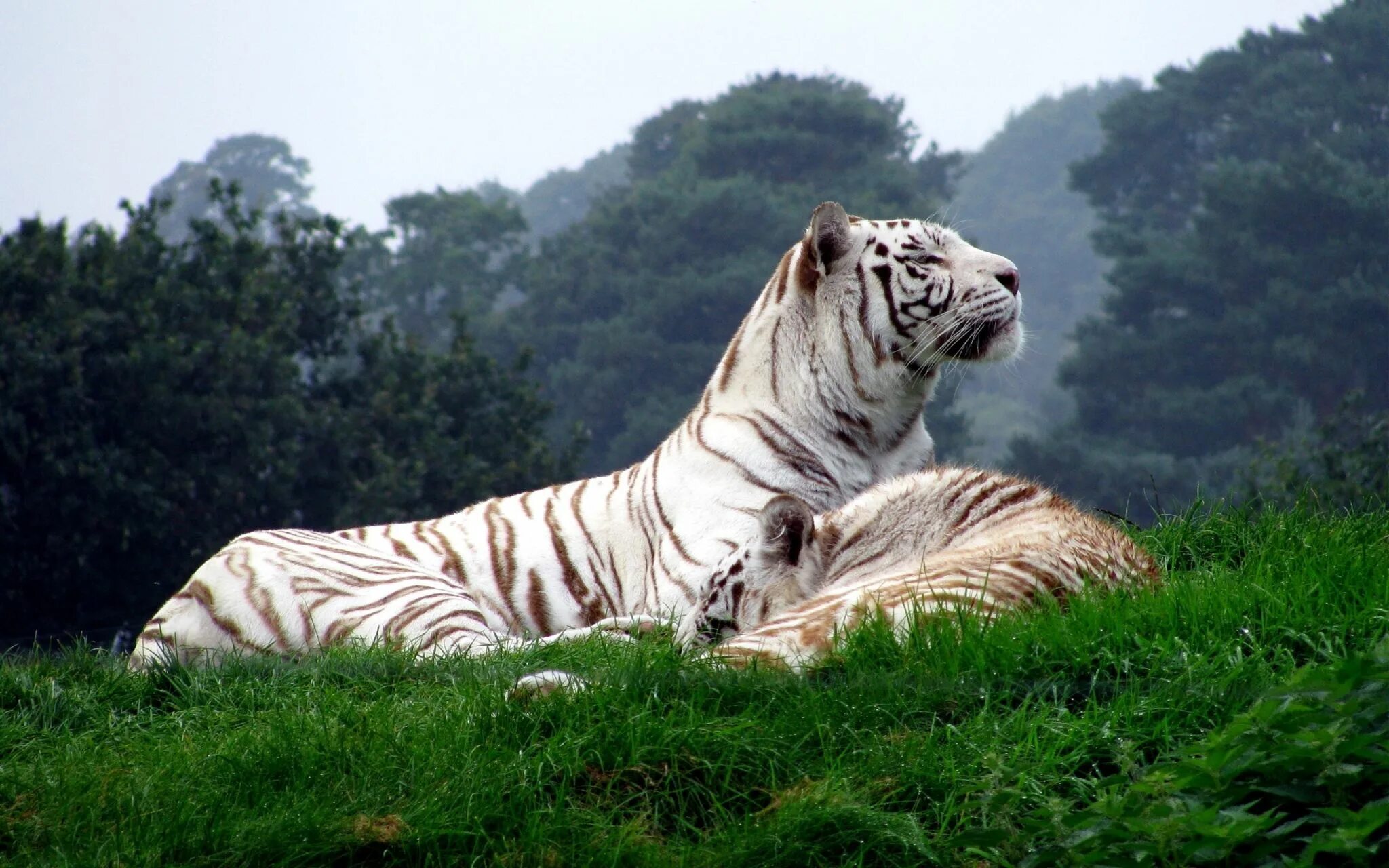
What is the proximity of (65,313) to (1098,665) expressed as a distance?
67.0 feet

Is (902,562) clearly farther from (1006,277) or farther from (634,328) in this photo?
(634,328)

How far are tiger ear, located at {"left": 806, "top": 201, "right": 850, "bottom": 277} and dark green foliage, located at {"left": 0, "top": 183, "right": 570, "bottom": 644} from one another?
50.2 feet

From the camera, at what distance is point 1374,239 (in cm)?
3794

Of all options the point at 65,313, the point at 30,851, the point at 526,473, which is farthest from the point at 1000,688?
the point at 526,473

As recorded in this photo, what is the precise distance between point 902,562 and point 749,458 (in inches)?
55.5

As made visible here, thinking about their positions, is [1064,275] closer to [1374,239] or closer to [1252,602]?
[1374,239]

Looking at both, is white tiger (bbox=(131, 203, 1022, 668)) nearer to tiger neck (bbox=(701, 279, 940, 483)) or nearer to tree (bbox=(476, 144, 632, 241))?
tiger neck (bbox=(701, 279, 940, 483))

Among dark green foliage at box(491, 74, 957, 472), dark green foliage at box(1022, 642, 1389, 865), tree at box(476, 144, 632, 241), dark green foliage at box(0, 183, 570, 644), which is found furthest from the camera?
tree at box(476, 144, 632, 241)

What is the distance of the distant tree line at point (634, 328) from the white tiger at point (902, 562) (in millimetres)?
10840

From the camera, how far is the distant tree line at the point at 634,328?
21.0 m

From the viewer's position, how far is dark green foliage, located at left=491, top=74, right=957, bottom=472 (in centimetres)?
4034

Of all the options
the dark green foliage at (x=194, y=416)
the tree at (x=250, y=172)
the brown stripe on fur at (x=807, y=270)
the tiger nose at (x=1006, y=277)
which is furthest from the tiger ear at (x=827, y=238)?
the tree at (x=250, y=172)

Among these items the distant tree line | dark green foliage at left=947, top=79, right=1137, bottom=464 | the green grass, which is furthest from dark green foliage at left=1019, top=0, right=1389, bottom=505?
the green grass

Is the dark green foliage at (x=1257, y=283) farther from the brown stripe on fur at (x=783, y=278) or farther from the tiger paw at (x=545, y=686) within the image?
the tiger paw at (x=545, y=686)
